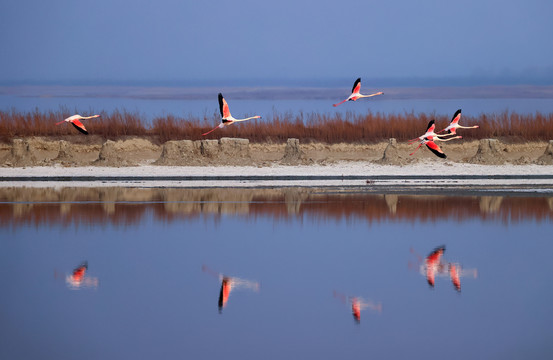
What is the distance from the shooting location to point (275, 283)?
9797 mm

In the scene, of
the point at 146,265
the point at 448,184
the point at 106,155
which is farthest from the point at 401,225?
the point at 106,155

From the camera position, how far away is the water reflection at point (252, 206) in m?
16.6

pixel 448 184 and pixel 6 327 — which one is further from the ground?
pixel 6 327

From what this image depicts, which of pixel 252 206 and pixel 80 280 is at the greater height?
pixel 80 280

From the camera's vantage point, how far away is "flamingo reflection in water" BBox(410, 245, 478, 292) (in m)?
9.98

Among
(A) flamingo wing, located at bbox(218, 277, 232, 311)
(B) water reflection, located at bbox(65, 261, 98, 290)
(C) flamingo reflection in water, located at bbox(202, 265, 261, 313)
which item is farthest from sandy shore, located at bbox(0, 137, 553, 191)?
(A) flamingo wing, located at bbox(218, 277, 232, 311)

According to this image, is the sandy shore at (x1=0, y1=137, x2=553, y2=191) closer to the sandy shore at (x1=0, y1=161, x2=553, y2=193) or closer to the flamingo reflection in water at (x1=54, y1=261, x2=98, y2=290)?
the sandy shore at (x1=0, y1=161, x2=553, y2=193)

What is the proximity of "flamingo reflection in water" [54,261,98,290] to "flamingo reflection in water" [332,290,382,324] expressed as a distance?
272 cm

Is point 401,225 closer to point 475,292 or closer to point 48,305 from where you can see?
point 475,292

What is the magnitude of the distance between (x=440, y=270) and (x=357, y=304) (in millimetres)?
2339

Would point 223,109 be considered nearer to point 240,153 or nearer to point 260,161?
point 240,153

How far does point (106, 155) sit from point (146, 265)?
2982cm

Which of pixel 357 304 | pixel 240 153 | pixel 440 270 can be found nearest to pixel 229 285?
pixel 357 304

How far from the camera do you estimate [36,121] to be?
49.2m
